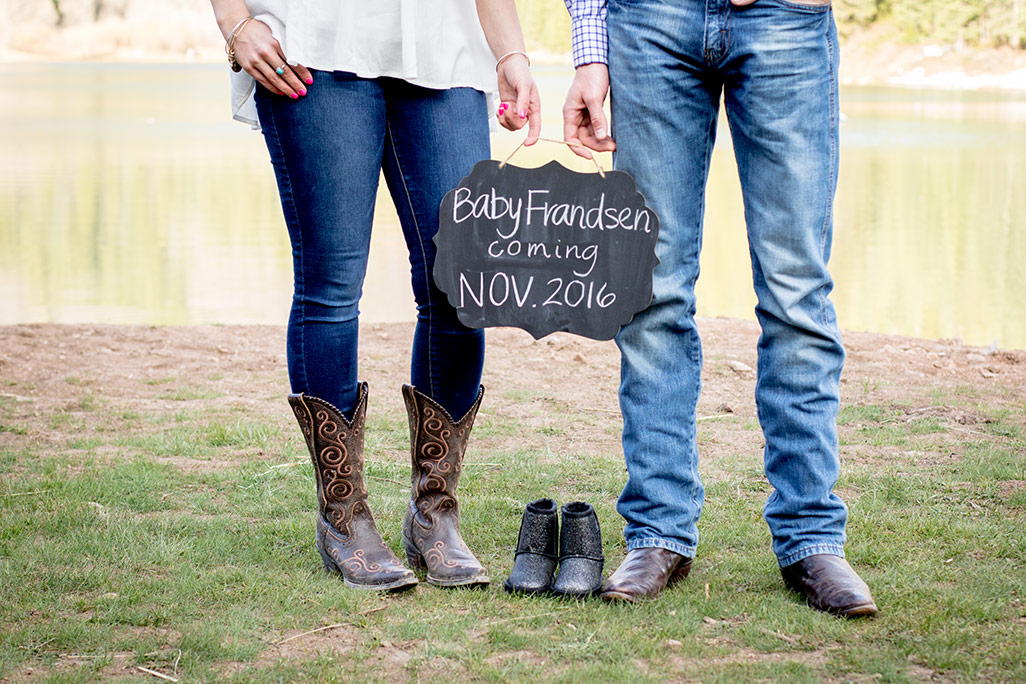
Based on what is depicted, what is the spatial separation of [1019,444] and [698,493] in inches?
55.2

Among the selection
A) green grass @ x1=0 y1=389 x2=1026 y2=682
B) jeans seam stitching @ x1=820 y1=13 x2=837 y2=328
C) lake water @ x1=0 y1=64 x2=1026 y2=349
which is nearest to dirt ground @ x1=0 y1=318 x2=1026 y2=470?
green grass @ x1=0 y1=389 x2=1026 y2=682

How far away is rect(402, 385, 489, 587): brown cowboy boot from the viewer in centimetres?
202

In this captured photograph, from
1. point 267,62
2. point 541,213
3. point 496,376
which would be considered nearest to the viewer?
point 267,62

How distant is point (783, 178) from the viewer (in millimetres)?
1872

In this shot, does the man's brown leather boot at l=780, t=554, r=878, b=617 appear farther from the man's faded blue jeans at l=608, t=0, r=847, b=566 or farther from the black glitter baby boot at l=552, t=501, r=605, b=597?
the black glitter baby boot at l=552, t=501, r=605, b=597

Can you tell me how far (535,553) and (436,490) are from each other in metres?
0.24

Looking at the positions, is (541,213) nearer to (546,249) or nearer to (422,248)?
(546,249)

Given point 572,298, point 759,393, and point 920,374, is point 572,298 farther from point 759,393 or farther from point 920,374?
point 920,374

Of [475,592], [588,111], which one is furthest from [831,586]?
[588,111]

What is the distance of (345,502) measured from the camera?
204 cm

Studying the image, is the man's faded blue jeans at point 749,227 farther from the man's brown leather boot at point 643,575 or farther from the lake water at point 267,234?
the lake water at point 267,234

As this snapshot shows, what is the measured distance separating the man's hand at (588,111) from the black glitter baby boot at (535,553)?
69 cm

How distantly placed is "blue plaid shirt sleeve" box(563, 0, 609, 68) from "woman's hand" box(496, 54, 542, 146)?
100mm

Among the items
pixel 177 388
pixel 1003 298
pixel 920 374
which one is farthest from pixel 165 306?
pixel 1003 298
